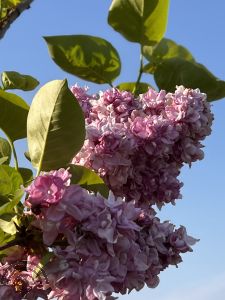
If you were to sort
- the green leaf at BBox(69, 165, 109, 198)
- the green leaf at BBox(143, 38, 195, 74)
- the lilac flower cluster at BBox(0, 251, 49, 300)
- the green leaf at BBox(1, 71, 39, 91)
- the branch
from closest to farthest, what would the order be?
the lilac flower cluster at BBox(0, 251, 49, 300)
the green leaf at BBox(69, 165, 109, 198)
the branch
the green leaf at BBox(143, 38, 195, 74)
the green leaf at BBox(1, 71, 39, 91)

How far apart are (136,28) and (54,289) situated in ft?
4.41

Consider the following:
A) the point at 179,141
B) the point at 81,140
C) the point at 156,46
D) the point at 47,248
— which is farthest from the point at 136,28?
the point at 47,248

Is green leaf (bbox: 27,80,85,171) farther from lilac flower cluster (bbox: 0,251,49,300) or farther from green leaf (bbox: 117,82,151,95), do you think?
green leaf (bbox: 117,82,151,95)

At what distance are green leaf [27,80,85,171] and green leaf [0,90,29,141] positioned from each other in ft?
0.80

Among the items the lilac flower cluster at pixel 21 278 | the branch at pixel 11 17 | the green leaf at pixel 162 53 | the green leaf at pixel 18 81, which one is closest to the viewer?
the lilac flower cluster at pixel 21 278

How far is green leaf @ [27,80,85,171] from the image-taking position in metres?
1.90

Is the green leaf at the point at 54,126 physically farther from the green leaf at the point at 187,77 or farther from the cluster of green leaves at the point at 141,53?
the green leaf at the point at 187,77

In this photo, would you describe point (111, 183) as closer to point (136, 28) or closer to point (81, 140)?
point (81, 140)

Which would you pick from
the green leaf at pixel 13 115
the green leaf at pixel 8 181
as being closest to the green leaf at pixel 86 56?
the green leaf at pixel 13 115

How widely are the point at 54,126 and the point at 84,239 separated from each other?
1.17 ft

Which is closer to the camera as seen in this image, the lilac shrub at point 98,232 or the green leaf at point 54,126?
the lilac shrub at point 98,232

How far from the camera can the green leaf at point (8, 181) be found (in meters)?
1.94

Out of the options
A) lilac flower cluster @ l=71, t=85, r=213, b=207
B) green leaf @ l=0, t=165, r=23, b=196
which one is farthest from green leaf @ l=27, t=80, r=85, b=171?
lilac flower cluster @ l=71, t=85, r=213, b=207

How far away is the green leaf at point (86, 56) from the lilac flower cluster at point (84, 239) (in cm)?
109
